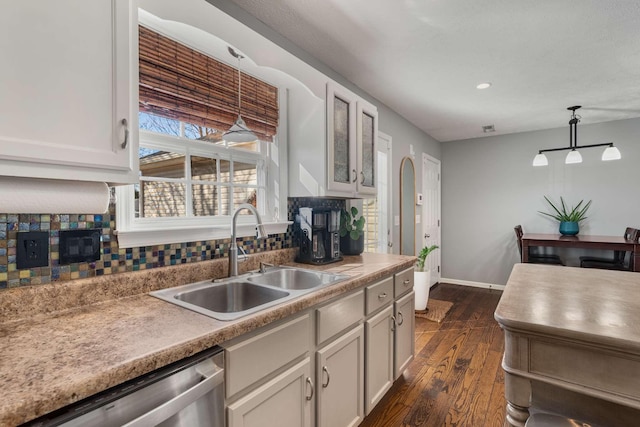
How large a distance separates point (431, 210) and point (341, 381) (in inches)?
152

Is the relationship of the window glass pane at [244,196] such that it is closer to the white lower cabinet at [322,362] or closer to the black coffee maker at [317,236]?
the black coffee maker at [317,236]

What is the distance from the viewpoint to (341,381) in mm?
1564

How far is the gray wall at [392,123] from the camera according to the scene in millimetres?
1863

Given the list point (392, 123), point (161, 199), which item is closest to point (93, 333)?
point (161, 199)

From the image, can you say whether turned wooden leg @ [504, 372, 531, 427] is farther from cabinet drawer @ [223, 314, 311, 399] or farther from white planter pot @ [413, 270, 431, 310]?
white planter pot @ [413, 270, 431, 310]

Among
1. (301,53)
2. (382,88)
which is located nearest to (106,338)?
(301,53)

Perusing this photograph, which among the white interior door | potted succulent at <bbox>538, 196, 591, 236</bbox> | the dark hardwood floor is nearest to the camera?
the dark hardwood floor

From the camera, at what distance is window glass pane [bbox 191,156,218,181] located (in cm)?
177

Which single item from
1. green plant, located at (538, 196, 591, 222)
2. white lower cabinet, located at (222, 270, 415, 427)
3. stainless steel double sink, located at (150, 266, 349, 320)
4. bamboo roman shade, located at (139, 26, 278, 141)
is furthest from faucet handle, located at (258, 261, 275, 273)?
green plant, located at (538, 196, 591, 222)

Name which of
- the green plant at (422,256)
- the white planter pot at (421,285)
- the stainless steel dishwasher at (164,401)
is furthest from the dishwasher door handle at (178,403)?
the green plant at (422,256)

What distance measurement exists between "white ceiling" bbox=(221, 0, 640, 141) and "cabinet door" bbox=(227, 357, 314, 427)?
1.87 m

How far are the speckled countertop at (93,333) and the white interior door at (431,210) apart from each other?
354cm

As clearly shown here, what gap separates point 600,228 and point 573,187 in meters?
0.63

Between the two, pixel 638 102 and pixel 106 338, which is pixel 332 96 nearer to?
pixel 106 338
